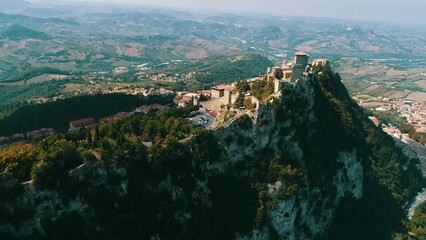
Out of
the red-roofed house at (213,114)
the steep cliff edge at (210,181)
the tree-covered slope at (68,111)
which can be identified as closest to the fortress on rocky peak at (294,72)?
the steep cliff edge at (210,181)

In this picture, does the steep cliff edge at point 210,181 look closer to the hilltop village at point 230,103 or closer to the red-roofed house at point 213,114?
the hilltop village at point 230,103

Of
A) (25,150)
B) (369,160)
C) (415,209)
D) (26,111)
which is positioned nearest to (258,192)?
(25,150)

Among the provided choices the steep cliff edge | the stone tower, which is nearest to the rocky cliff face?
the steep cliff edge

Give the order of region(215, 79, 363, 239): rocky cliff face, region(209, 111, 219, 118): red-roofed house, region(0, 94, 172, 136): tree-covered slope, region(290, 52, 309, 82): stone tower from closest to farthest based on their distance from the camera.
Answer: region(215, 79, 363, 239): rocky cliff face
region(209, 111, 219, 118): red-roofed house
region(290, 52, 309, 82): stone tower
region(0, 94, 172, 136): tree-covered slope

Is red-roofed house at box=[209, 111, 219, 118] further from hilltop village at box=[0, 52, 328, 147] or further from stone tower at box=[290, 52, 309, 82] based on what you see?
stone tower at box=[290, 52, 309, 82]

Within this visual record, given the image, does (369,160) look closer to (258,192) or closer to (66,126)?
(258,192)

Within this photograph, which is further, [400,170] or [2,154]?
[400,170]

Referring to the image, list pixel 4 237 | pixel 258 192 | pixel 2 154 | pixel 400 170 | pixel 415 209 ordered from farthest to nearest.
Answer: pixel 400 170 < pixel 415 209 < pixel 258 192 < pixel 2 154 < pixel 4 237

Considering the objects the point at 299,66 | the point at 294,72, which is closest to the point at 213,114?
the point at 294,72
